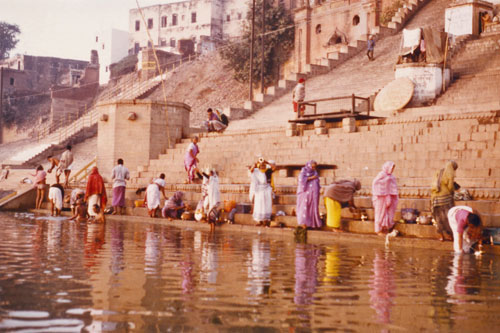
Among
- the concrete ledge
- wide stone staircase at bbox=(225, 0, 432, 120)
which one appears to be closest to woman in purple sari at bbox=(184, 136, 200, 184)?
the concrete ledge

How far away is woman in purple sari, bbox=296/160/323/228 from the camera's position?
37.3ft

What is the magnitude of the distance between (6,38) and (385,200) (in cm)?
6482

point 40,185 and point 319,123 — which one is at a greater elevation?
point 319,123

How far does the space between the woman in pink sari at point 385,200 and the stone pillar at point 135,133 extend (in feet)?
35.4

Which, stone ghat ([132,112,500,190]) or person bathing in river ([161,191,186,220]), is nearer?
stone ghat ([132,112,500,190])

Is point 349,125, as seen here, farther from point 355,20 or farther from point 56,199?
point 355,20

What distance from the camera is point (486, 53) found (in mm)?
21969

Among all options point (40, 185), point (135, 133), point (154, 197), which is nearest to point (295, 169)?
point (154, 197)

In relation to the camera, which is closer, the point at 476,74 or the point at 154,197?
the point at 154,197

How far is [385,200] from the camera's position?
10.2 metres

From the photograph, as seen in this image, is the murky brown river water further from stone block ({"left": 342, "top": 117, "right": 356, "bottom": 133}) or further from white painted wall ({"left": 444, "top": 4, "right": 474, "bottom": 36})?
white painted wall ({"left": 444, "top": 4, "right": 474, "bottom": 36})

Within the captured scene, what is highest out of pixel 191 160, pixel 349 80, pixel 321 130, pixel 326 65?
pixel 326 65

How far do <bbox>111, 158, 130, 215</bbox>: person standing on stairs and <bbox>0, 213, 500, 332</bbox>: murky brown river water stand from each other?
22.6 ft

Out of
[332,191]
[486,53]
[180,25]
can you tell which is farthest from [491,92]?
[180,25]
